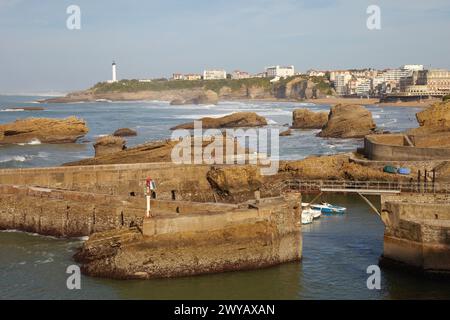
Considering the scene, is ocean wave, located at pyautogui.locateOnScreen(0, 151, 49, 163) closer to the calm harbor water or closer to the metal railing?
the metal railing

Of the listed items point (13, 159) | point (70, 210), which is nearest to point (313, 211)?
point (70, 210)

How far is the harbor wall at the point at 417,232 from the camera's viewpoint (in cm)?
2050

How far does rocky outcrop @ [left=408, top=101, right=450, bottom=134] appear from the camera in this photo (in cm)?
4884

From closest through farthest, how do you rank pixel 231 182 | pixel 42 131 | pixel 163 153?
pixel 231 182
pixel 163 153
pixel 42 131

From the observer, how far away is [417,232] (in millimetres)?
20875

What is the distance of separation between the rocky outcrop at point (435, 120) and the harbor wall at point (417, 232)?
26.9 meters

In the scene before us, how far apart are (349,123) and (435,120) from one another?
2218 cm

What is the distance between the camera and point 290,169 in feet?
131

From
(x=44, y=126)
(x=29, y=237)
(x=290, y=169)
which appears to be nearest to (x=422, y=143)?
(x=290, y=169)

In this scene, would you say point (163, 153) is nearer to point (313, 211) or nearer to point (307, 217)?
point (313, 211)

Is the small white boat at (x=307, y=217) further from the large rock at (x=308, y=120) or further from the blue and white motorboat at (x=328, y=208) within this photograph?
the large rock at (x=308, y=120)

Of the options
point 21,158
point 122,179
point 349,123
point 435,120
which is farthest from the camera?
point 349,123

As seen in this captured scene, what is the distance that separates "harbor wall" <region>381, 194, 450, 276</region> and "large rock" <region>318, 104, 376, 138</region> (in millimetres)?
48265

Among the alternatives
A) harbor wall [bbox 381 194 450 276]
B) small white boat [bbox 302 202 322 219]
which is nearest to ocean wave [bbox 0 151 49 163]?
small white boat [bbox 302 202 322 219]
